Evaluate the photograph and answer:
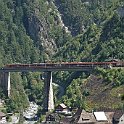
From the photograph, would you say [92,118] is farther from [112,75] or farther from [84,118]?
[112,75]

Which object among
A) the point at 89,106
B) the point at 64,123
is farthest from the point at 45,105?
the point at 64,123

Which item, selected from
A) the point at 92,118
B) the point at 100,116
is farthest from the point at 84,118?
the point at 100,116

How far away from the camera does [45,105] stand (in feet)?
649

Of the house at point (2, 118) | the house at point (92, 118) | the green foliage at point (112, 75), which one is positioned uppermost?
the green foliage at point (112, 75)

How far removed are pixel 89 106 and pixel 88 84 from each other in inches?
794

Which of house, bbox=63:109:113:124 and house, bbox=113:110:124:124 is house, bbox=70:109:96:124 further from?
house, bbox=113:110:124:124

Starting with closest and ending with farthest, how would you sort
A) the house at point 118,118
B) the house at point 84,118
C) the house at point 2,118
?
1. the house at point 84,118
2. the house at point 118,118
3. the house at point 2,118

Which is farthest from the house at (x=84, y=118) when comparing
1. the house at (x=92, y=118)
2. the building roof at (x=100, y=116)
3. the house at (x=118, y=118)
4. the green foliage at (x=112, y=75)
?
the green foliage at (x=112, y=75)

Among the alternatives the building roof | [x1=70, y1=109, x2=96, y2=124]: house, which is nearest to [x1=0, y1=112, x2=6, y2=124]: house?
the building roof

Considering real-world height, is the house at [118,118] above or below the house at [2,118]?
above

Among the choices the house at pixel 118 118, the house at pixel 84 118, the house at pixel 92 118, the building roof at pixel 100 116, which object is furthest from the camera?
the building roof at pixel 100 116

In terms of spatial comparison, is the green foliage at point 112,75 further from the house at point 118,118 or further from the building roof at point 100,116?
the house at point 118,118

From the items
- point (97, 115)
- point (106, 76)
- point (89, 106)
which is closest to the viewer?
point (97, 115)

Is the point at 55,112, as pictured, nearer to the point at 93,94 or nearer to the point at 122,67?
the point at 93,94
